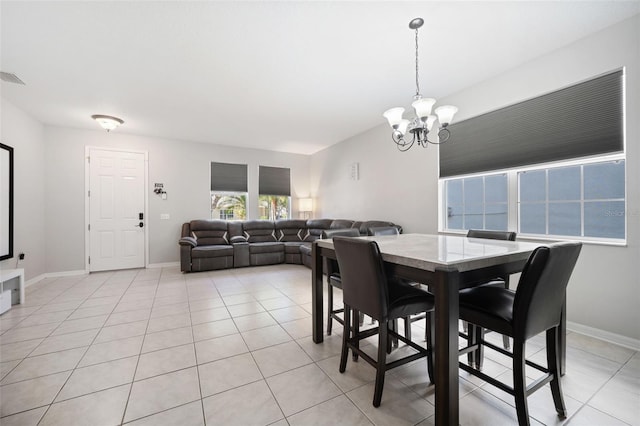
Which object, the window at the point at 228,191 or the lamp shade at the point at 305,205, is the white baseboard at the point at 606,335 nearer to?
the lamp shade at the point at 305,205

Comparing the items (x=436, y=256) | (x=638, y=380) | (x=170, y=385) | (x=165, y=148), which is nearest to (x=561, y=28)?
(x=436, y=256)

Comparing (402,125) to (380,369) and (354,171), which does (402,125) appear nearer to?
(380,369)

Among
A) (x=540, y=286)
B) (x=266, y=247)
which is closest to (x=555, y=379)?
(x=540, y=286)

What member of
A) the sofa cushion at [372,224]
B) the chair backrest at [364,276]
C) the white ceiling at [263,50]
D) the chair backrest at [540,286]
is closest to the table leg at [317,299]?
the chair backrest at [364,276]

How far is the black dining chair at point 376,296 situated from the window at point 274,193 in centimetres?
522

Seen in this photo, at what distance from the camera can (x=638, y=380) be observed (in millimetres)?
1764

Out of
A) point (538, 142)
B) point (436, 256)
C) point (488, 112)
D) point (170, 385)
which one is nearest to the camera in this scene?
point (436, 256)

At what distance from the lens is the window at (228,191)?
617cm

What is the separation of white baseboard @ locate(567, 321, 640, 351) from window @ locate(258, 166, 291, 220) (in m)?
5.77

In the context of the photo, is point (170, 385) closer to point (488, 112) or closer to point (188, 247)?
point (188, 247)

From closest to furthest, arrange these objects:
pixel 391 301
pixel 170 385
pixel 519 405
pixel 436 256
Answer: pixel 519 405 → pixel 436 256 → pixel 391 301 → pixel 170 385

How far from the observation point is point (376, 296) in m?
1.50

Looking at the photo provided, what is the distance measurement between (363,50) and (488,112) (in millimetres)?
1796

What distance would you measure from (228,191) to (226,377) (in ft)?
16.5
